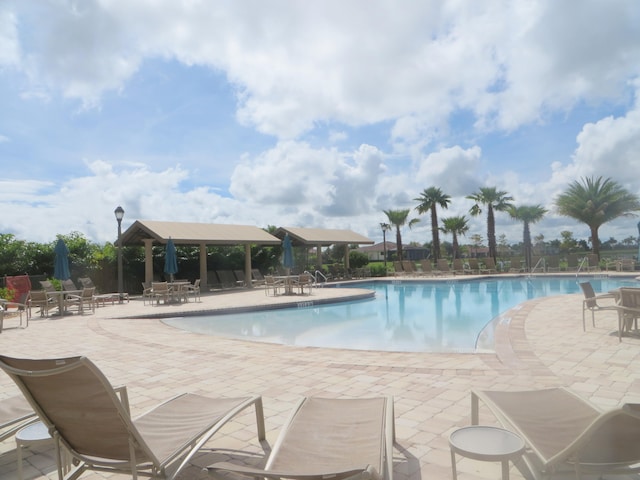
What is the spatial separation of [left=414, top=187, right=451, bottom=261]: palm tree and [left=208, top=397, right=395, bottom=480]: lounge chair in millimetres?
30180

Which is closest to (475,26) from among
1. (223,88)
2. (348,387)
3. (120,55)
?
(223,88)

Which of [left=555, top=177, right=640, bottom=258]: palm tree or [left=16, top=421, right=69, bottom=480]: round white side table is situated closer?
[left=16, top=421, right=69, bottom=480]: round white side table

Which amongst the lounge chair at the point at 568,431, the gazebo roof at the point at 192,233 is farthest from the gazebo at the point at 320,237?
the lounge chair at the point at 568,431

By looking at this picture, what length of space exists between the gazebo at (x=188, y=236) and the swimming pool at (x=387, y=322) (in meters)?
6.92

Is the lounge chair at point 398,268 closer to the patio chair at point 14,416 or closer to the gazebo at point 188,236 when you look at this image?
the gazebo at point 188,236

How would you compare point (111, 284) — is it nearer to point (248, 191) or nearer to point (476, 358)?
point (248, 191)

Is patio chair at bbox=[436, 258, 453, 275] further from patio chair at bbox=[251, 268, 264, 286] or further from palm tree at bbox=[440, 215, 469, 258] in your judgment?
patio chair at bbox=[251, 268, 264, 286]

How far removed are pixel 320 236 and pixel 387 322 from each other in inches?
569

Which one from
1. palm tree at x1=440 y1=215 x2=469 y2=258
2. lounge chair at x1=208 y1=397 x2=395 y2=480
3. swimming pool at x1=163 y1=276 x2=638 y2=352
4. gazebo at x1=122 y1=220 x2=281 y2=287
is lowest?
swimming pool at x1=163 y1=276 x2=638 y2=352

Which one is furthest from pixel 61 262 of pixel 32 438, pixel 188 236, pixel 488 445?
pixel 488 445

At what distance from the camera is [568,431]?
2311mm

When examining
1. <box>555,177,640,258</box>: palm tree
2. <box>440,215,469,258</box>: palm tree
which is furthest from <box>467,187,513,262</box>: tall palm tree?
<box>440,215,469,258</box>: palm tree

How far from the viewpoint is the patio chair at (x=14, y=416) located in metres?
2.70

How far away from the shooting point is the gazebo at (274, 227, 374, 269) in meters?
24.3
